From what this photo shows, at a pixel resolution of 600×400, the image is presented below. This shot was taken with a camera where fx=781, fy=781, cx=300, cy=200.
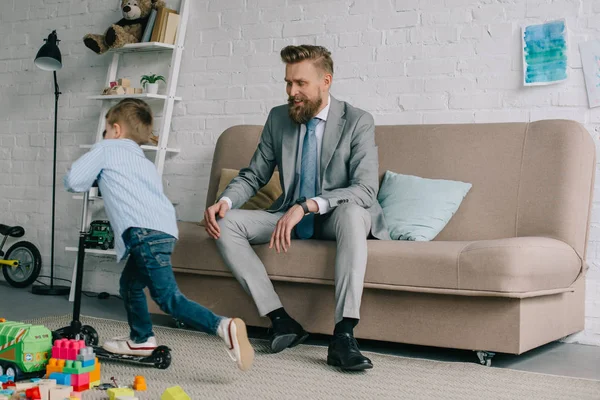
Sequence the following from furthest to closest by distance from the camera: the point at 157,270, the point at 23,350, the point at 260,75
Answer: the point at 260,75, the point at 157,270, the point at 23,350

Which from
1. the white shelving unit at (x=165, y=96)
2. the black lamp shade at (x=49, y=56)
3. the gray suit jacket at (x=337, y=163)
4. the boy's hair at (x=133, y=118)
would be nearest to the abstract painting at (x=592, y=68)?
the gray suit jacket at (x=337, y=163)

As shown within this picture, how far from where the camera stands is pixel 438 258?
2.68 m

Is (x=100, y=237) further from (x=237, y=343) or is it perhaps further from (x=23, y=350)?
(x=237, y=343)

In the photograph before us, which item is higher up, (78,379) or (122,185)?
(122,185)

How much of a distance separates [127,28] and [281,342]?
2.36 meters

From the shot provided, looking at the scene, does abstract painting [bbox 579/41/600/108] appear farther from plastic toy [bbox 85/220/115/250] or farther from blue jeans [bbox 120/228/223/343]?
plastic toy [bbox 85/220/115/250]

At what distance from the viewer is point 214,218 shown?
118 inches

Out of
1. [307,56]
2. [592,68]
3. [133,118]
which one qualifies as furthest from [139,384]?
[592,68]

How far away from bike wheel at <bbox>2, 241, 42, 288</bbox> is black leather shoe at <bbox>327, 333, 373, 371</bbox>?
275 cm

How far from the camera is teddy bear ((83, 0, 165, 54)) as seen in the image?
14.3ft

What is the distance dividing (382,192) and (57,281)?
251 centimetres

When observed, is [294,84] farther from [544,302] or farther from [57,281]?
[57,281]

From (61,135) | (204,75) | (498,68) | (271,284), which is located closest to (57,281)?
(61,135)

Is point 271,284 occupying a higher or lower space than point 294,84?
lower
